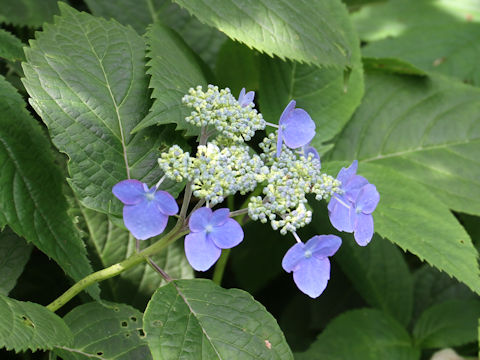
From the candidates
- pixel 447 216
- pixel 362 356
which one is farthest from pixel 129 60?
pixel 362 356

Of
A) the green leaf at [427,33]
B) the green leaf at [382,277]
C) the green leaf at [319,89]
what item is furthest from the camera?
the green leaf at [427,33]

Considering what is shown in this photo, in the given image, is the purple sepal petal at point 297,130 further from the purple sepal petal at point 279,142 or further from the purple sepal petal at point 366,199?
the purple sepal petal at point 366,199

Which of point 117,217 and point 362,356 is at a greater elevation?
point 117,217

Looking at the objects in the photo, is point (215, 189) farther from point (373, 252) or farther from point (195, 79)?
point (373, 252)

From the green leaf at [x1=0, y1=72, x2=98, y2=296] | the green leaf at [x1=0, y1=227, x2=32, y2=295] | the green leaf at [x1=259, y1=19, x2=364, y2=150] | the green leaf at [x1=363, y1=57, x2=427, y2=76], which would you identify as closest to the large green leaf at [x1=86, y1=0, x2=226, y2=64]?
the green leaf at [x1=259, y1=19, x2=364, y2=150]

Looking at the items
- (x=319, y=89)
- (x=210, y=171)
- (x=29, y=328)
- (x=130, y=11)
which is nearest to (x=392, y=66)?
(x=319, y=89)

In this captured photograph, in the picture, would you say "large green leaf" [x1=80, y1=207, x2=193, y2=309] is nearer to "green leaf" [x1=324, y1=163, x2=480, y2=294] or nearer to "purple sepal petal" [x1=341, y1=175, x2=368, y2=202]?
"green leaf" [x1=324, y1=163, x2=480, y2=294]

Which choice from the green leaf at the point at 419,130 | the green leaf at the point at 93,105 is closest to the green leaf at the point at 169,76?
the green leaf at the point at 93,105
